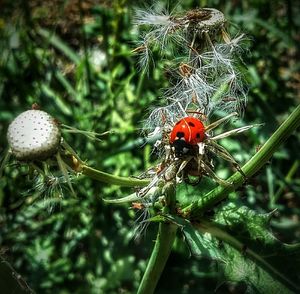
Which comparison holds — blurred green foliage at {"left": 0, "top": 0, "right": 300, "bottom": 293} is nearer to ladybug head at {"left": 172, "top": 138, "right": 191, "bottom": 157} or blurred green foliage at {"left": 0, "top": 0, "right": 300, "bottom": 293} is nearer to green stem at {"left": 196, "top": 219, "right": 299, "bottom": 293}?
green stem at {"left": 196, "top": 219, "right": 299, "bottom": 293}

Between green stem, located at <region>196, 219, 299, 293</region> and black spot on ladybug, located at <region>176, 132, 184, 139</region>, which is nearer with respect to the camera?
black spot on ladybug, located at <region>176, 132, 184, 139</region>

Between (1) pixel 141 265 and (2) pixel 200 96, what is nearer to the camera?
(2) pixel 200 96

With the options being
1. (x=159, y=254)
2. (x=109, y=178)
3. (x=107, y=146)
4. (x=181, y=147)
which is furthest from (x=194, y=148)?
(x=107, y=146)

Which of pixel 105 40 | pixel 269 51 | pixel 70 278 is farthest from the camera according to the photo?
pixel 269 51

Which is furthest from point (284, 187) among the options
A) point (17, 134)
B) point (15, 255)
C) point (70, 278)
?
point (17, 134)

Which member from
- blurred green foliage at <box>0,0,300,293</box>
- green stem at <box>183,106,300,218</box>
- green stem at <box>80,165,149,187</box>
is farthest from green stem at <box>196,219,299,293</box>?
blurred green foliage at <box>0,0,300,293</box>

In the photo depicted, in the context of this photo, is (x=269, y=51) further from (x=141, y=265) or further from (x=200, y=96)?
(x=200, y=96)

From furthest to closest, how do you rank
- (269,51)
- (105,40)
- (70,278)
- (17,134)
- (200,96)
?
(269,51) → (105,40) → (70,278) → (200,96) → (17,134)
